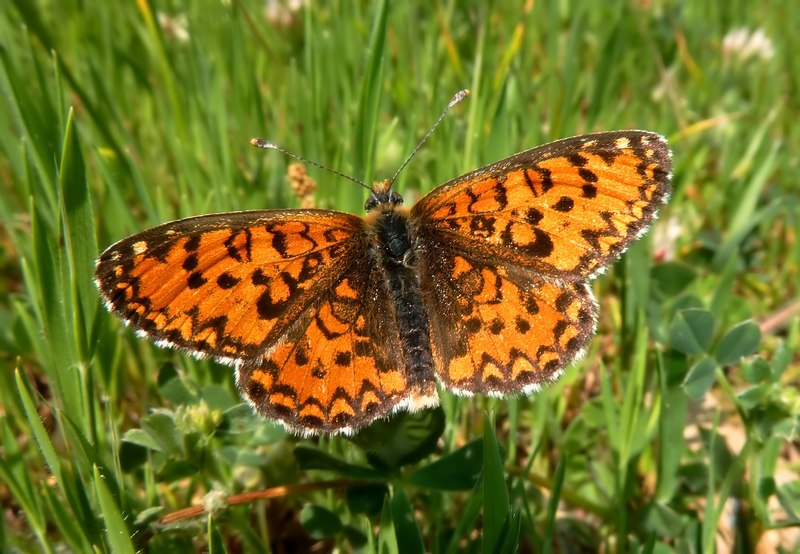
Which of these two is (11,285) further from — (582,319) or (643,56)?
(643,56)

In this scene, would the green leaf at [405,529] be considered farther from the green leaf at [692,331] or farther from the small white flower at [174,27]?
the small white flower at [174,27]

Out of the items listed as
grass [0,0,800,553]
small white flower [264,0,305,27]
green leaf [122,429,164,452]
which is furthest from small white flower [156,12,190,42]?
green leaf [122,429,164,452]

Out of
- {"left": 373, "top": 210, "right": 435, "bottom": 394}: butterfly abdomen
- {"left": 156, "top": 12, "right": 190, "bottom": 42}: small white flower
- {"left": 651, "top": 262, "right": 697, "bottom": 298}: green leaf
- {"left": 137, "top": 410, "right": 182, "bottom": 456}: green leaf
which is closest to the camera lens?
{"left": 137, "top": 410, "right": 182, "bottom": 456}: green leaf

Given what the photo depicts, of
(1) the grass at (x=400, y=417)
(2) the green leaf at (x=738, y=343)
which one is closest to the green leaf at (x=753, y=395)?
(1) the grass at (x=400, y=417)

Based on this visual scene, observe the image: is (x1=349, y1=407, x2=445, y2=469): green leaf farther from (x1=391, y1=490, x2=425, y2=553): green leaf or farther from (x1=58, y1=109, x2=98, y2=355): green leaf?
(x1=58, y1=109, x2=98, y2=355): green leaf

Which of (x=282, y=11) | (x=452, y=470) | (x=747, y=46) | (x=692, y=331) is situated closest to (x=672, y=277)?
(x=692, y=331)

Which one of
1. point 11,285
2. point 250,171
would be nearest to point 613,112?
point 250,171
